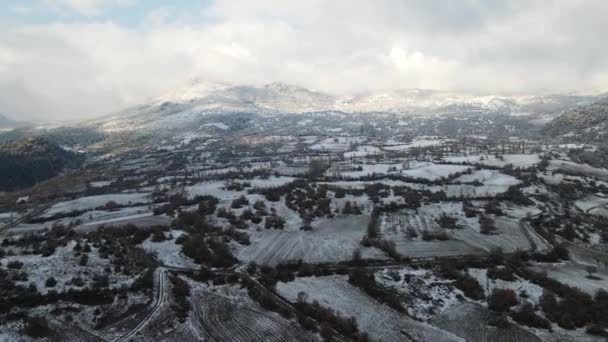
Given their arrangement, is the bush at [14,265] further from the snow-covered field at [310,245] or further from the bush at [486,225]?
the bush at [486,225]

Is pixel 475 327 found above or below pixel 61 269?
Result: below

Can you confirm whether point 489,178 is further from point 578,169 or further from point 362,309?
point 362,309

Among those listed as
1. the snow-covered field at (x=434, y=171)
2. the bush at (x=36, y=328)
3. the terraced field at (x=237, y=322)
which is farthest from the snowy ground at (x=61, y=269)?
the snow-covered field at (x=434, y=171)

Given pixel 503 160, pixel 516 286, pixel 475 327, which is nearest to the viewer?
pixel 475 327

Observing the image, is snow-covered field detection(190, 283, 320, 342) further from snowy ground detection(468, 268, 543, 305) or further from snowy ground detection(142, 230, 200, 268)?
snowy ground detection(468, 268, 543, 305)

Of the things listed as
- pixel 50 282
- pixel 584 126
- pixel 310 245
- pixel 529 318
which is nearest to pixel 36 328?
pixel 50 282

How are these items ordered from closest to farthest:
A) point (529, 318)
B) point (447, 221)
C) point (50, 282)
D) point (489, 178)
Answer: point (529, 318) → point (50, 282) → point (447, 221) → point (489, 178)

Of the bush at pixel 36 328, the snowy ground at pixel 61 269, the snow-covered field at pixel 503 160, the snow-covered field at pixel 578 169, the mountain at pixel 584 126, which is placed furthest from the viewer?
the mountain at pixel 584 126
